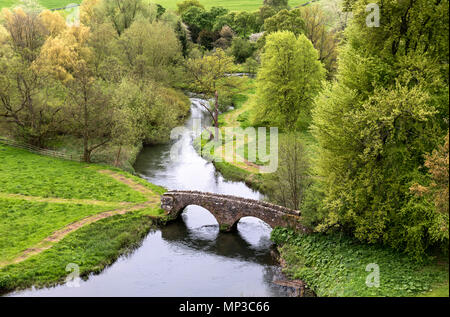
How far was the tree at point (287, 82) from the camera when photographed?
56375mm

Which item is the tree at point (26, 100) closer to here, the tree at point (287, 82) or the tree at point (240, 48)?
the tree at point (287, 82)

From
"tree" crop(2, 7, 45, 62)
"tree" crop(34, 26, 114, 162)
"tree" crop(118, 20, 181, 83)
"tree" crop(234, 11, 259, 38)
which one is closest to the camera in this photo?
"tree" crop(34, 26, 114, 162)

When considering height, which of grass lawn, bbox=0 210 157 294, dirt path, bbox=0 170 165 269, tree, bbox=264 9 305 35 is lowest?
grass lawn, bbox=0 210 157 294

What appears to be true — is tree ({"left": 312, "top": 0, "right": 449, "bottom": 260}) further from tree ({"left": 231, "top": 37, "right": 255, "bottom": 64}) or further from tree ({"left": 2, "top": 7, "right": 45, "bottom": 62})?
tree ({"left": 231, "top": 37, "right": 255, "bottom": 64})

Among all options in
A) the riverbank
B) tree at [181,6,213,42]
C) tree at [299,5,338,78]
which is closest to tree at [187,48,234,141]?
tree at [299,5,338,78]

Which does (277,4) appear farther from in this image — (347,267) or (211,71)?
(347,267)

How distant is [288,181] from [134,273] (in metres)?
14.9

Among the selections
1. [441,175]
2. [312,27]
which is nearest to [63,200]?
[441,175]

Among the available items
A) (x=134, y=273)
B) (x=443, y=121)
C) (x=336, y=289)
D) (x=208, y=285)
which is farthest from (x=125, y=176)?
(x=443, y=121)

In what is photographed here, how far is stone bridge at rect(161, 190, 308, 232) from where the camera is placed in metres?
35.7

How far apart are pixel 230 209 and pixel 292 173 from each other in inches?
246

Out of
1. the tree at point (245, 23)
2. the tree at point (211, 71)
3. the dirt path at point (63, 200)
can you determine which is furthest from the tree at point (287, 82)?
the tree at point (245, 23)

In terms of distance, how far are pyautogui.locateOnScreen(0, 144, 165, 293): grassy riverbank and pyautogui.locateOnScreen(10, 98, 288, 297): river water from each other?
4.71 ft

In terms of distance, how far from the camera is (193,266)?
110 ft
